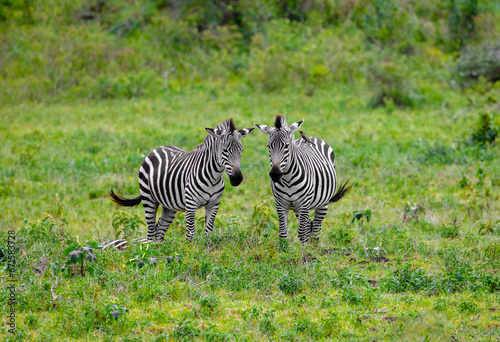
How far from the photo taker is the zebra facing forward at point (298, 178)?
6762 mm

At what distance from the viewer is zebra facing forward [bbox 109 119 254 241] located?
6.86m

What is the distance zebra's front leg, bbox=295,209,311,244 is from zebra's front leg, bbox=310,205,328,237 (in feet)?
1.02

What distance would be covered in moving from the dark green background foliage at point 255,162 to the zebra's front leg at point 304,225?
0.28 metres

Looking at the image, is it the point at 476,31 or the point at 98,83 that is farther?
the point at 476,31

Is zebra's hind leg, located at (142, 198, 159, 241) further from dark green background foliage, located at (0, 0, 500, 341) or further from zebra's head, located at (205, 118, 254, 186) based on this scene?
zebra's head, located at (205, 118, 254, 186)

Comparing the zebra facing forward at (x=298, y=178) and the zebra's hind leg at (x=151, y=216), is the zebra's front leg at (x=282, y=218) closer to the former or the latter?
the zebra facing forward at (x=298, y=178)

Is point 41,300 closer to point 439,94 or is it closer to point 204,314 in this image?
point 204,314

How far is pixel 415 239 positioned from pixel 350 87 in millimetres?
11821

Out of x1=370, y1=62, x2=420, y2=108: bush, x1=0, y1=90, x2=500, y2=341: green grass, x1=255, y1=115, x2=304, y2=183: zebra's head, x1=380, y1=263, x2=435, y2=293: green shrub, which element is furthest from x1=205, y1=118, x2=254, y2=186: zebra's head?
x1=370, y1=62, x2=420, y2=108: bush

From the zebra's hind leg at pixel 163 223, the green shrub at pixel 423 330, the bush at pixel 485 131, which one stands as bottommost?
the zebra's hind leg at pixel 163 223

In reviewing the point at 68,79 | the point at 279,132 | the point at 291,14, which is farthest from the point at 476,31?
the point at 279,132

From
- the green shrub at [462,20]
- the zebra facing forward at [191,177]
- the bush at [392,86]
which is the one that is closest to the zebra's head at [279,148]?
the zebra facing forward at [191,177]

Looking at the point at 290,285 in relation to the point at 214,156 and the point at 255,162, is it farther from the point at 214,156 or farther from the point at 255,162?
the point at 255,162

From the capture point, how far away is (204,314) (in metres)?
5.43
